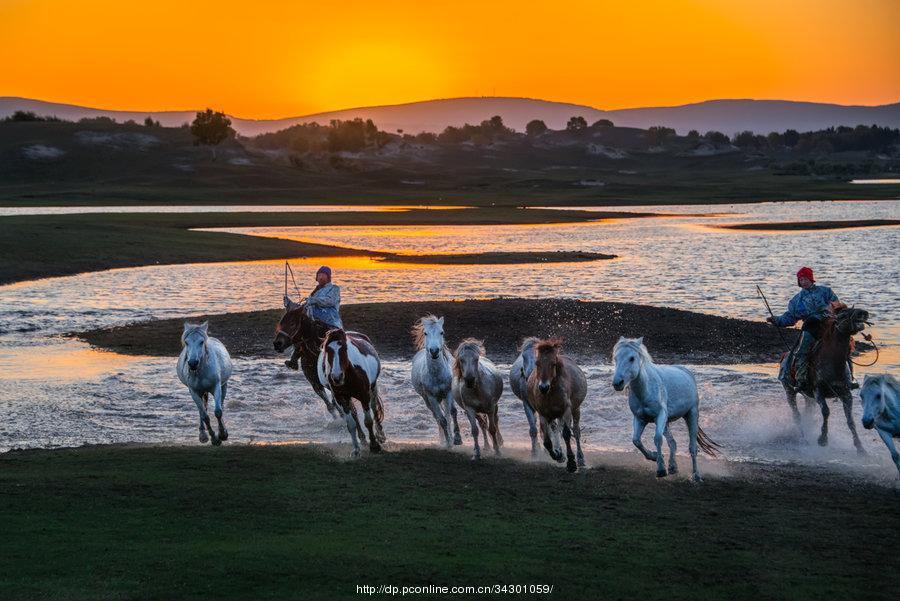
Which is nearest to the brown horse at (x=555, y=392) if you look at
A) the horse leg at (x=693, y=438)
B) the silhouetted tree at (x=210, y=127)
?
the horse leg at (x=693, y=438)

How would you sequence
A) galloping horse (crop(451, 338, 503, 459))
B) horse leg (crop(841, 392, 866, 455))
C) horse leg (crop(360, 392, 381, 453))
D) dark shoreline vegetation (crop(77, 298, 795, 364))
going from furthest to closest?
1. dark shoreline vegetation (crop(77, 298, 795, 364))
2. horse leg (crop(841, 392, 866, 455))
3. horse leg (crop(360, 392, 381, 453))
4. galloping horse (crop(451, 338, 503, 459))

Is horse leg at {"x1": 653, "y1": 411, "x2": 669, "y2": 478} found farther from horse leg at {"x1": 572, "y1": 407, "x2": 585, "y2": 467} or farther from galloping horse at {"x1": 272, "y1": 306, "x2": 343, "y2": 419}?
galloping horse at {"x1": 272, "y1": 306, "x2": 343, "y2": 419}

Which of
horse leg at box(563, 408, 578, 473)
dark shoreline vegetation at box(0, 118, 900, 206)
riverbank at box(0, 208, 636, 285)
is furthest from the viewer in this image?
dark shoreline vegetation at box(0, 118, 900, 206)

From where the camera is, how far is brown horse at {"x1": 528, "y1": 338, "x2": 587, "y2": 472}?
1545 centimetres

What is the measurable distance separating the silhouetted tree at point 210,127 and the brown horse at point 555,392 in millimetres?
148703

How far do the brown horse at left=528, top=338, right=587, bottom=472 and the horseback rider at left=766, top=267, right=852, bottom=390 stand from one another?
403 cm

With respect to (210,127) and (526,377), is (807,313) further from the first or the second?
(210,127)

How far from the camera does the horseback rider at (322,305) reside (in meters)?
19.3

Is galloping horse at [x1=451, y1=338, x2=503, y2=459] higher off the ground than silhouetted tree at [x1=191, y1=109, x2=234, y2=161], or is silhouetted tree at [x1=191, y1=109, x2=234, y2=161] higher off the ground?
silhouetted tree at [x1=191, y1=109, x2=234, y2=161]

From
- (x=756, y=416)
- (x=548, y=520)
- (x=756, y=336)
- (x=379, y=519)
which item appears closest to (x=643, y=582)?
(x=548, y=520)

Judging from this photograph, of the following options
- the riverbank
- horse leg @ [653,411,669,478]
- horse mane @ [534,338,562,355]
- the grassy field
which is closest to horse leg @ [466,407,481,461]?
the grassy field

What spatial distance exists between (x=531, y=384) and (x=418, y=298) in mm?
21431

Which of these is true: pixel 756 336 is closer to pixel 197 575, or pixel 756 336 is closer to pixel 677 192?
pixel 197 575

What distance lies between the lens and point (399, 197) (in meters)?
118
